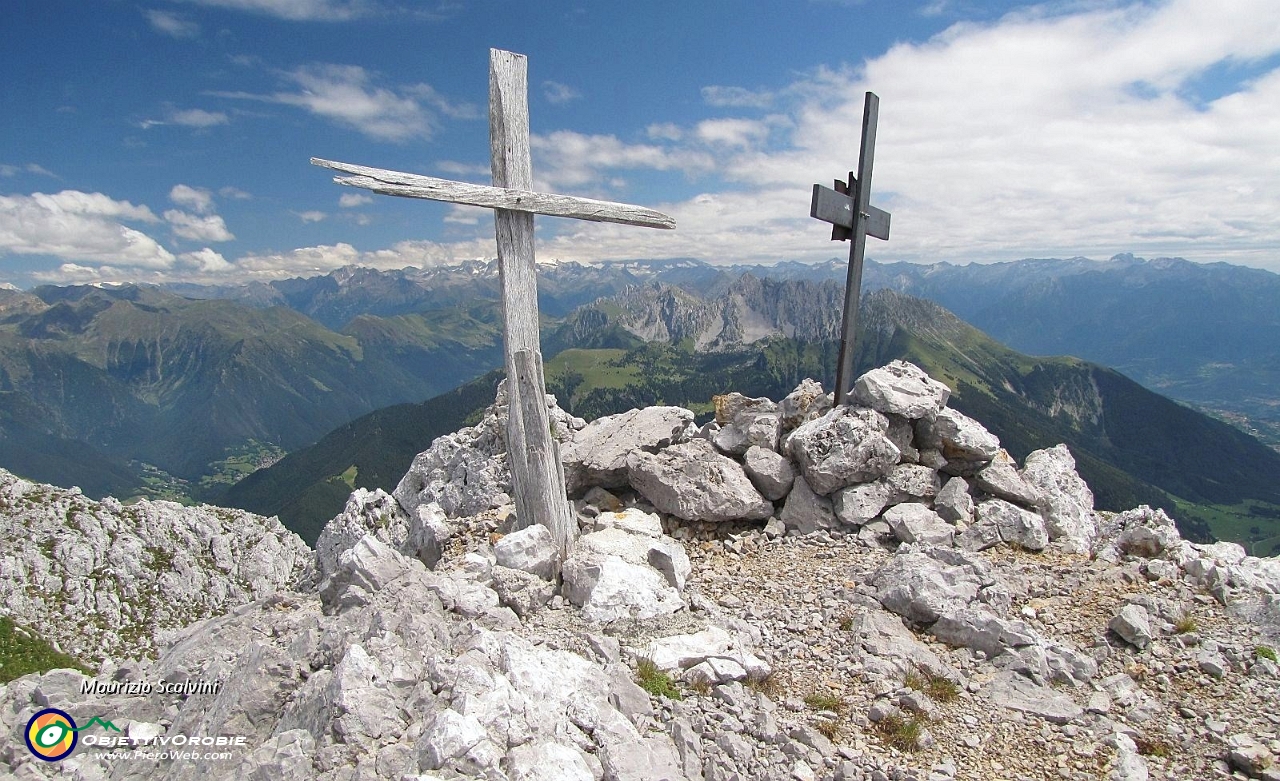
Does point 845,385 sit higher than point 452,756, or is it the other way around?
point 845,385

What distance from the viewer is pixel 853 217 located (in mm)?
13641

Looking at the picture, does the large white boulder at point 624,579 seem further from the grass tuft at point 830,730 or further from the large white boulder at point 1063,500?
the large white boulder at point 1063,500

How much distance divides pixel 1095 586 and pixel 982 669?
3.08m

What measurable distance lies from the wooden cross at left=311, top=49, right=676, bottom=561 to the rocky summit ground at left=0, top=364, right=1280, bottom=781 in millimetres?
757

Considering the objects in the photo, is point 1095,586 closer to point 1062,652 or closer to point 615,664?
point 1062,652

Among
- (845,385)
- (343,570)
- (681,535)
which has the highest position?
(845,385)

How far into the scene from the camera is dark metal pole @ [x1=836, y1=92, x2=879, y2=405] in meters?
13.1

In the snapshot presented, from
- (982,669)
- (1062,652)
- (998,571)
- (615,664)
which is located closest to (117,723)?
(615,664)

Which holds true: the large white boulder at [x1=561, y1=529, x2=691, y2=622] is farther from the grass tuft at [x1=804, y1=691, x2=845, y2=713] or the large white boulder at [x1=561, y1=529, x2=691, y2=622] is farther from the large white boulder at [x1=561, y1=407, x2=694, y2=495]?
the large white boulder at [x1=561, y1=407, x2=694, y2=495]

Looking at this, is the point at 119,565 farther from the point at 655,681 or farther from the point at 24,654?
the point at 655,681

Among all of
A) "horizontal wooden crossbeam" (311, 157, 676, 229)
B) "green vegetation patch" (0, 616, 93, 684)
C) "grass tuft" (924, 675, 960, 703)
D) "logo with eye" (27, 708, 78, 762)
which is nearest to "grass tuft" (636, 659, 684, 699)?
"grass tuft" (924, 675, 960, 703)

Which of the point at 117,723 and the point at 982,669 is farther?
→ the point at 982,669

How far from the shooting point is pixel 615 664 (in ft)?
23.5

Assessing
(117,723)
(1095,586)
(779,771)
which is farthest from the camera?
(1095,586)
